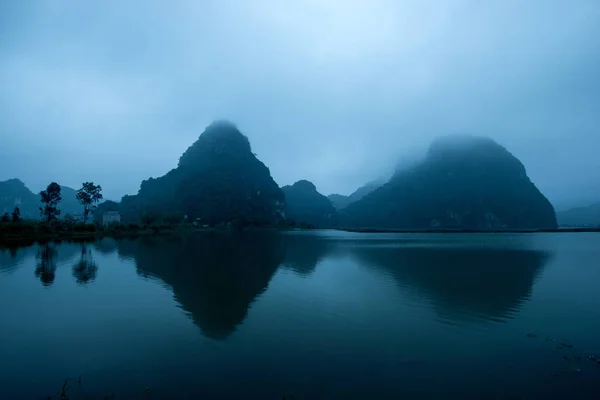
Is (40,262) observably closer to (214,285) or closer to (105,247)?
(105,247)

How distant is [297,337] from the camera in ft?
47.0

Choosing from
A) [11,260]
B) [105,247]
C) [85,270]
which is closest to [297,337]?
[85,270]

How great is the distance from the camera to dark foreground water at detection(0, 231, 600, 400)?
10133 mm

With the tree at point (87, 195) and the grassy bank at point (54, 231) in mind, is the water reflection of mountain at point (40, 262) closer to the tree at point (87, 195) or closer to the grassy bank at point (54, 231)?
the grassy bank at point (54, 231)

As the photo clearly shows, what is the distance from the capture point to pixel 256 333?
14797 mm

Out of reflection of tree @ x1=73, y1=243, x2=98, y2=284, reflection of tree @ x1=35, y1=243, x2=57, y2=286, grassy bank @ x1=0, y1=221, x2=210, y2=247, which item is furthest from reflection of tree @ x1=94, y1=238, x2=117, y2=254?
grassy bank @ x1=0, y1=221, x2=210, y2=247

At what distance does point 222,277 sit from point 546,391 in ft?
75.7

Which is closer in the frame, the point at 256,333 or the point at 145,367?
the point at 145,367

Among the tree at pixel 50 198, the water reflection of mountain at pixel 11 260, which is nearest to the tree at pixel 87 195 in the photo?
the tree at pixel 50 198

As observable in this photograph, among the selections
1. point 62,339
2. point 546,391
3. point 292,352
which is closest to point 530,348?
point 546,391

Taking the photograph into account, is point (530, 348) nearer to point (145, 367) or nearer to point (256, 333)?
point (256, 333)

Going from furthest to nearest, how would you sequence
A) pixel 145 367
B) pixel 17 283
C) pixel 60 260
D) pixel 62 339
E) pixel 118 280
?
pixel 60 260 < pixel 118 280 < pixel 17 283 < pixel 62 339 < pixel 145 367

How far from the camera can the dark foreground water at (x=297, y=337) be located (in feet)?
33.2

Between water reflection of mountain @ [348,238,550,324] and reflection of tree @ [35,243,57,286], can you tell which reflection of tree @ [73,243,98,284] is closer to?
reflection of tree @ [35,243,57,286]
